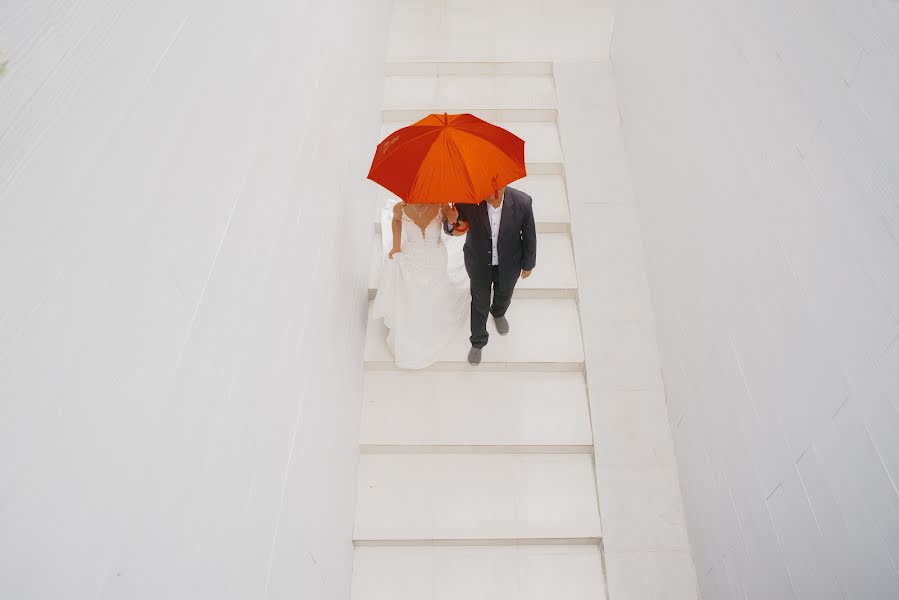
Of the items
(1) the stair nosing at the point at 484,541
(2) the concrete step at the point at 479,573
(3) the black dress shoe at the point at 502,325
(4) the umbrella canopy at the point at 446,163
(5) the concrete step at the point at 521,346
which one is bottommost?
(2) the concrete step at the point at 479,573

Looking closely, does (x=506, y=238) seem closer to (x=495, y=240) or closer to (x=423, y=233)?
(x=495, y=240)

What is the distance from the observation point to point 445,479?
2830 mm

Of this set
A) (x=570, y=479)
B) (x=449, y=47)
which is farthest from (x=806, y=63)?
(x=449, y=47)

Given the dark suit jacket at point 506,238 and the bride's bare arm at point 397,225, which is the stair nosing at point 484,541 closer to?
the dark suit jacket at point 506,238

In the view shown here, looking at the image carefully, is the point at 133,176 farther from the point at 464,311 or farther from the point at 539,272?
the point at 539,272

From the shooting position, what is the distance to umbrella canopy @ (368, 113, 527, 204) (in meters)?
2.07

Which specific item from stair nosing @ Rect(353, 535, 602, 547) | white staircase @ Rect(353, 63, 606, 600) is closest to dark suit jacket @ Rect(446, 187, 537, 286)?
white staircase @ Rect(353, 63, 606, 600)

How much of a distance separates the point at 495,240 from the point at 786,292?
1149mm

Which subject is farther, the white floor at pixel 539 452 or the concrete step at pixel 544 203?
the concrete step at pixel 544 203

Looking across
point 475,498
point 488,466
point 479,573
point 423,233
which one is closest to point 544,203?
point 423,233

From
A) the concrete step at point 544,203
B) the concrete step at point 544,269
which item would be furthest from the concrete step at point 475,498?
the concrete step at point 544,203

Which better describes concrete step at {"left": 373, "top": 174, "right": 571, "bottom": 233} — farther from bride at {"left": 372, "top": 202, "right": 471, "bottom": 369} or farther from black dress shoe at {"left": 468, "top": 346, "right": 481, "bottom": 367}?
black dress shoe at {"left": 468, "top": 346, "right": 481, "bottom": 367}

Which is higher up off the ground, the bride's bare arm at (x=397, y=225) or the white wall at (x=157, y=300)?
the white wall at (x=157, y=300)

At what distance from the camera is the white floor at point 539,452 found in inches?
103
